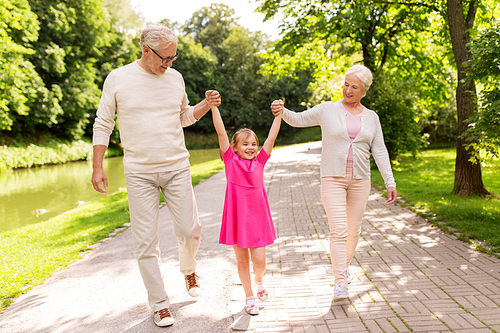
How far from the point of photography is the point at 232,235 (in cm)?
328

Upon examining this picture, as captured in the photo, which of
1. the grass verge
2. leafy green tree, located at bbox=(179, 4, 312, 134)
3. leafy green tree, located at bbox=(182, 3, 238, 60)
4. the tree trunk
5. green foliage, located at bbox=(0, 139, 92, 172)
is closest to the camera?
the grass verge

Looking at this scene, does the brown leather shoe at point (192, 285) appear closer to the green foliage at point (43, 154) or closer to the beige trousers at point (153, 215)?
the beige trousers at point (153, 215)

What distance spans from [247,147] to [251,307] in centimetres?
139

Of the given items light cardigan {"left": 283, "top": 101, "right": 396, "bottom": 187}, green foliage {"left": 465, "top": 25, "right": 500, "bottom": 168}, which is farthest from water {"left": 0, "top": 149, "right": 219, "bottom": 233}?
green foliage {"left": 465, "top": 25, "right": 500, "bottom": 168}

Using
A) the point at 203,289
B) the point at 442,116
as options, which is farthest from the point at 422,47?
the point at 203,289

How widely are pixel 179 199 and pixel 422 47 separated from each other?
1478 cm

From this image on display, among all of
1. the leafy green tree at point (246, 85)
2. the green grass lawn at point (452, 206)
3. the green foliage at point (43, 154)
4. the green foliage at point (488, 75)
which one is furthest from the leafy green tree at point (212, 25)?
the green foliage at point (488, 75)

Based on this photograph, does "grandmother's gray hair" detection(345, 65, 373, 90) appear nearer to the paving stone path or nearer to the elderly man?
the elderly man

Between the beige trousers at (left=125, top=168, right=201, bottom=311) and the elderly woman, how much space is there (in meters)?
1.12

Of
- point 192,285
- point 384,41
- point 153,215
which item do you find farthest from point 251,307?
point 384,41

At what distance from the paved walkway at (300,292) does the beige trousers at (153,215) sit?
369 mm

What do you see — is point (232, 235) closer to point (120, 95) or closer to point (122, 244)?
point (120, 95)

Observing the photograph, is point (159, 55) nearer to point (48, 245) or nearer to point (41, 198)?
point (48, 245)

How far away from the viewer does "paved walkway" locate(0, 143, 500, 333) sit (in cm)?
316
